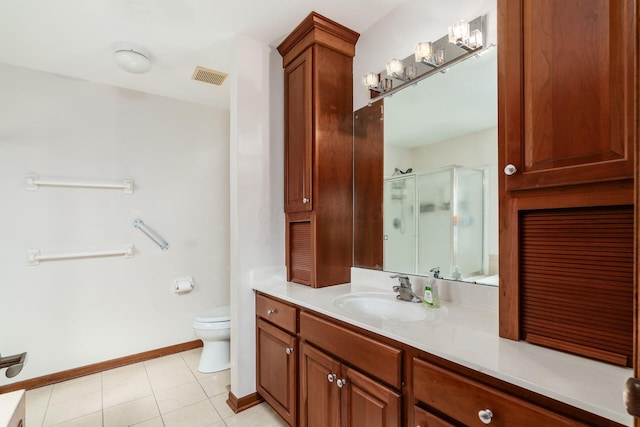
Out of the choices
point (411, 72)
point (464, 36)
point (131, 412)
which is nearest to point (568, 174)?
point (464, 36)

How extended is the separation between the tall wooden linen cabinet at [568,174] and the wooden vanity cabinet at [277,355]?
1.03 m

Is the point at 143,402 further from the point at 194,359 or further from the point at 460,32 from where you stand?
the point at 460,32

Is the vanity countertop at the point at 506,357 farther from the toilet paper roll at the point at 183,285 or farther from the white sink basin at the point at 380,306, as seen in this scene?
the toilet paper roll at the point at 183,285

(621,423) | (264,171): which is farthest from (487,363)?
(264,171)

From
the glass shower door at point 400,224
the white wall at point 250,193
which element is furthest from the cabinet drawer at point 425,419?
the white wall at point 250,193

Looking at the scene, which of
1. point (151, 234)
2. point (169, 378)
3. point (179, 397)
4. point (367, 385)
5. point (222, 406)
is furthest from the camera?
point (151, 234)

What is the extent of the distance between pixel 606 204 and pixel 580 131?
0.22 metres

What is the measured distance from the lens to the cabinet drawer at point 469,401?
2.42 ft

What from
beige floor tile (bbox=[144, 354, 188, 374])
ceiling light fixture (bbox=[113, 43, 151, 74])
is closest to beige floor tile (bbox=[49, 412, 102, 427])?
beige floor tile (bbox=[144, 354, 188, 374])

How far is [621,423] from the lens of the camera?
0.62 metres

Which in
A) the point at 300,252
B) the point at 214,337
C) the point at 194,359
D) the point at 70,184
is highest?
the point at 70,184

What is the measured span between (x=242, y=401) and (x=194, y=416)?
0.30 m

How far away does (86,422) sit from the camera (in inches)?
73.0

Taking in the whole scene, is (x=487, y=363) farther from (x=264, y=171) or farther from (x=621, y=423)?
(x=264, y=171)
